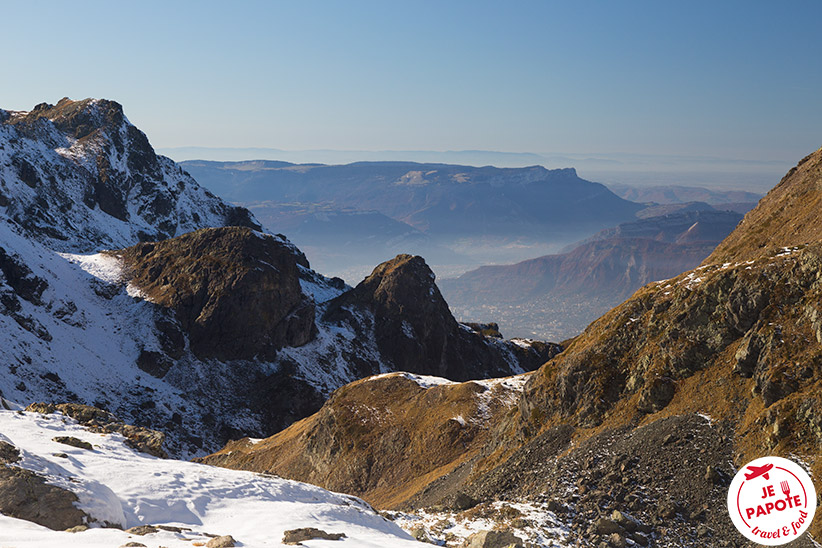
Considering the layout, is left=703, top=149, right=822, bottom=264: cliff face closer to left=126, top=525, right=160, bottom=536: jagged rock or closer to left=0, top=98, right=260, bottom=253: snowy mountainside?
left=126, top=525, right=160, bottom=536: jagged rock

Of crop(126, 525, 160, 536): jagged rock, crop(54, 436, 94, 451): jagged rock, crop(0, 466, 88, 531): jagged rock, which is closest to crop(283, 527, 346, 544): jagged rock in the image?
crop(126, 525, 160, 536): jagged rock

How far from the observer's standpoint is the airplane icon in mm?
31609

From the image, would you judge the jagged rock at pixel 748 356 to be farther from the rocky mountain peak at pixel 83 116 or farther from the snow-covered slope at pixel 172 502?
the rocky mountain peak at pixel 83 116

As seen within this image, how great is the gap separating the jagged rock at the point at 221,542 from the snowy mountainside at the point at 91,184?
12762cm

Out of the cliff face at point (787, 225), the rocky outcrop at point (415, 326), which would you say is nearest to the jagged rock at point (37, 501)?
the cliff face at point (787, 225)

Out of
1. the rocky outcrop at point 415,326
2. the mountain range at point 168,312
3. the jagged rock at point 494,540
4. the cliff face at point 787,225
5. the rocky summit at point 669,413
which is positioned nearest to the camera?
the jagged rock at point 494,540

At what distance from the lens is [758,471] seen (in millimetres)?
32688

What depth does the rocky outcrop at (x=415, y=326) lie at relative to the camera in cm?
13988

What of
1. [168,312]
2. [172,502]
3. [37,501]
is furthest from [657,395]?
[168,312]

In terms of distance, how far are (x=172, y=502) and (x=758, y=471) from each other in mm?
31698

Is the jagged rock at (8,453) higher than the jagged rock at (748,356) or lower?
lower

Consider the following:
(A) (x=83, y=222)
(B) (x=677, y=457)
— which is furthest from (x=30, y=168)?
(B) (x=677, y=457)

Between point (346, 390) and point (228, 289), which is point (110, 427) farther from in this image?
point (228, 289)

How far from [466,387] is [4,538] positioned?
59357 millimetres
